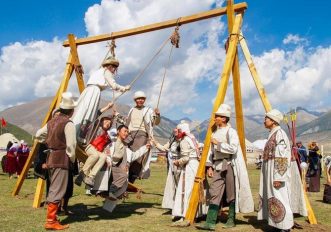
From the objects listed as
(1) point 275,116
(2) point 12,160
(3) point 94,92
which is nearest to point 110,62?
(3) point 94,92

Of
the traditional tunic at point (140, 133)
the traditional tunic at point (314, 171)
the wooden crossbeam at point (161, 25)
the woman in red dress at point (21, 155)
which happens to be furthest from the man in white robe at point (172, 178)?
the woman in red dress at point (21, 155)

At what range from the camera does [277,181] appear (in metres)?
6.29

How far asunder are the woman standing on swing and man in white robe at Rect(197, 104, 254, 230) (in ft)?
7.64

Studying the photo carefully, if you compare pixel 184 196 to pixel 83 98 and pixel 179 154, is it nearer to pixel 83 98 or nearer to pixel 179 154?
pixel 179 154

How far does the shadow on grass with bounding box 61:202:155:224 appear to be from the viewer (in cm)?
761

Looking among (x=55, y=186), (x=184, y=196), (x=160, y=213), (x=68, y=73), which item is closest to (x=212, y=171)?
(x=184, y=196)

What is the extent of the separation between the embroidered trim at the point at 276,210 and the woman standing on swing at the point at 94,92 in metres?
3.57

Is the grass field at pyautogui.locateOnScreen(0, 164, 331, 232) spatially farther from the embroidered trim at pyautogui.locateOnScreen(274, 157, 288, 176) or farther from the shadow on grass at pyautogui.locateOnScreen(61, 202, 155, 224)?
the embroidered trim at pyautogui.locateOnScreen(274, 157, 288, 176)

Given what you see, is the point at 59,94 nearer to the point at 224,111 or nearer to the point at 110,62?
the point at 110,62

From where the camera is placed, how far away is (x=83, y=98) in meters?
7.91

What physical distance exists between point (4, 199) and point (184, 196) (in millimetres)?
5069

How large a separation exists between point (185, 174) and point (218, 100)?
1468 millimetres

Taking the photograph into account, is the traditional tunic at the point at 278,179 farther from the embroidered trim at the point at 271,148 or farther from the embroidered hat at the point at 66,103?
the embroidered hat at the point at 66,103

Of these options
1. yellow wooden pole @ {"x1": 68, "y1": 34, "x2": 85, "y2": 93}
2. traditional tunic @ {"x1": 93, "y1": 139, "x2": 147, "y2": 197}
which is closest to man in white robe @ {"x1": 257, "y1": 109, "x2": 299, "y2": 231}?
traditional tunic @ {"x1": 93, "y1": 139, "x2": 147, "y2": 197}
